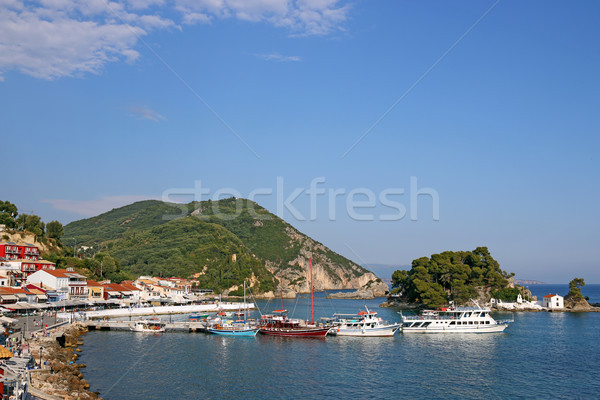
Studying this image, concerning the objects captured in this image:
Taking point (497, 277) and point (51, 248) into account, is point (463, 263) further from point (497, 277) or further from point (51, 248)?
point (51, 248)

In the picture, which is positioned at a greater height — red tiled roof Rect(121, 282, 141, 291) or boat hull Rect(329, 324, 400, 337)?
red tiled roof Rect(121, 282, 141, 291)

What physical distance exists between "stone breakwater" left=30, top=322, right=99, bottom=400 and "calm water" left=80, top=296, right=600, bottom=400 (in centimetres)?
132

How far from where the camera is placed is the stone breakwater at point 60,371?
30.1 metres

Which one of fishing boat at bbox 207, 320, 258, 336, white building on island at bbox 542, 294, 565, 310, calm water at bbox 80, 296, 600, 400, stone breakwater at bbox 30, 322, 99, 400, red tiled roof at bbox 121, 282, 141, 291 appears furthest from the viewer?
red tiled roof at bbox 121, 282, 141, 291

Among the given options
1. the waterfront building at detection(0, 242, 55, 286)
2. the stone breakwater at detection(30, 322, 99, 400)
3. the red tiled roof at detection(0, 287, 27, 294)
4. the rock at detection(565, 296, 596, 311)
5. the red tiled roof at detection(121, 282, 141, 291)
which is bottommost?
the rock at detection(565, 296, 596, 311)

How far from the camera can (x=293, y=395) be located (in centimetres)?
3441

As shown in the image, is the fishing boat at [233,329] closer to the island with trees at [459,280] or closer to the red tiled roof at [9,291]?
the red tiled roof at [9,291]

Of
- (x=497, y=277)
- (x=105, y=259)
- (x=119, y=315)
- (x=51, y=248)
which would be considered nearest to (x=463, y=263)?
(x=497, y=277)

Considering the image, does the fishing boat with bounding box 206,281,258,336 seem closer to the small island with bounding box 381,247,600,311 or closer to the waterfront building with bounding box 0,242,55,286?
the waterfront building with bounding box 0,242,55,286

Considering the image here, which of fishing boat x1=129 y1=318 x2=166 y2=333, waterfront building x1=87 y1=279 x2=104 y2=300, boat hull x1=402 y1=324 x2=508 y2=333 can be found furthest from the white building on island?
waterfront building x1=87 y1=279 x2=104 y2=300

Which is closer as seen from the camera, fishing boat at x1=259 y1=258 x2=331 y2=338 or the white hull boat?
fishing boat at x1=259 y1=258 x2=331 y2=338

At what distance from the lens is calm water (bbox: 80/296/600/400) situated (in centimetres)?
3569

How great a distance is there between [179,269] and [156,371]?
127789 millimetres

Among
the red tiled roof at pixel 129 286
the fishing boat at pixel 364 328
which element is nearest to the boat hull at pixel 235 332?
the fishing boat at pixel 364 328
